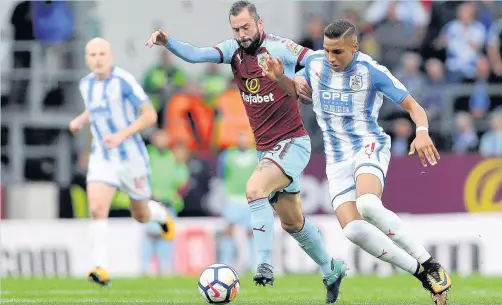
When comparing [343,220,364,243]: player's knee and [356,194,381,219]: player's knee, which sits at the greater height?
[356,194,381,219]: player's knee

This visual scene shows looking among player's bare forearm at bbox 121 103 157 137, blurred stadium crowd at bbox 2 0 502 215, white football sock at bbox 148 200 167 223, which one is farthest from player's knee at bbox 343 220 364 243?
blurred stadium crowd at bbox 2 0 502 215

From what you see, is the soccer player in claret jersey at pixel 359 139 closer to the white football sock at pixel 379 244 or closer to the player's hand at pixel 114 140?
the white football sock at pixel 379 244

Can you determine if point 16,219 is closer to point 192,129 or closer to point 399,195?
point 192,129

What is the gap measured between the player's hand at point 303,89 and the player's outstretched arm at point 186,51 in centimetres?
95

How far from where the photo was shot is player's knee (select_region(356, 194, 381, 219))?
A: 933cm

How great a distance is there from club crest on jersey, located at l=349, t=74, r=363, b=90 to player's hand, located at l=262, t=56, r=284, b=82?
1.88ft

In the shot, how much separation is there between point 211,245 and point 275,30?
3.96 metres

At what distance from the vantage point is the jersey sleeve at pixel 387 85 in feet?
31.6

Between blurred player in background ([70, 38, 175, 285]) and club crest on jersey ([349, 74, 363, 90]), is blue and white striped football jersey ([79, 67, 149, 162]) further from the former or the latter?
club crest on jersey ([349, 74, 363, 90])

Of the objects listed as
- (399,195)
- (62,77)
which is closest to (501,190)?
(399,195)

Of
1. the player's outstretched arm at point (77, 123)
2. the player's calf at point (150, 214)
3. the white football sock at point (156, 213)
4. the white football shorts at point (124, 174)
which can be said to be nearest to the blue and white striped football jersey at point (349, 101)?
the white football shorts at point (124, 174)

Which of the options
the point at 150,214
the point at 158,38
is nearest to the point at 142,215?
the point at 150,214

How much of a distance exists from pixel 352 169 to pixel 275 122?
116 cm

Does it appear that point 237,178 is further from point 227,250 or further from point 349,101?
point 349,101
